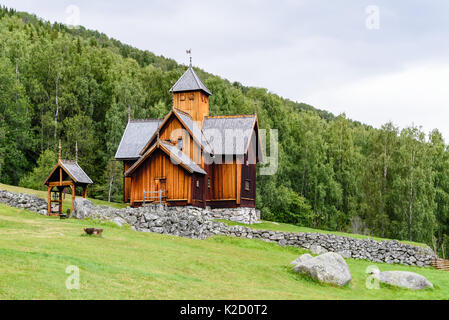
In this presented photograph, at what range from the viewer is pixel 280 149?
61281 millimetres

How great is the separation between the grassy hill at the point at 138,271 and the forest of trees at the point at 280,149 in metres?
27.3

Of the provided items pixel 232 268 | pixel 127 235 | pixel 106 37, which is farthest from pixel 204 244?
pixel 106 37

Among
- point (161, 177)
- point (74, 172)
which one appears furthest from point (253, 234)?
point (74, 172)

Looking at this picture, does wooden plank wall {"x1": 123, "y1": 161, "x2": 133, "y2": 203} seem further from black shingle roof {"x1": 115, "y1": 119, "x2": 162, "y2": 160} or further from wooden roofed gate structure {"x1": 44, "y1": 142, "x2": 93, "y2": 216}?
wooden roofed gate structure {"x1": 44, "y1": 142, "x2": 93, "y2": 216}

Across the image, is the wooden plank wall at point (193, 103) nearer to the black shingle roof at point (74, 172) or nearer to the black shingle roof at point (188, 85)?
the black shingle roof at point (188, 85)

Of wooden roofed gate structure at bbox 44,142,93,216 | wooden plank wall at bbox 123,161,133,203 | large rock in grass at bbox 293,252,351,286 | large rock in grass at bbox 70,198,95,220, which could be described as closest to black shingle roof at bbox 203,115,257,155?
wooden plank wall at bbox 123,161,133,203

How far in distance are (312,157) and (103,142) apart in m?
29.5

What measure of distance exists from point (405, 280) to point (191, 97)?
27799 mm

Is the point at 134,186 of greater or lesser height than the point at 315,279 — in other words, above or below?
above

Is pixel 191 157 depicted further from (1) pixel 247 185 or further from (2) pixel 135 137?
(2) pixel 135 137

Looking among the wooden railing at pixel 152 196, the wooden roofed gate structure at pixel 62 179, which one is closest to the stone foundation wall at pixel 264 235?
the wooden railing at pixel 152 196

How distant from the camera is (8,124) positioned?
60344 millimetres

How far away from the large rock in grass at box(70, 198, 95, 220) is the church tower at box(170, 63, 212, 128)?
46.2ft
